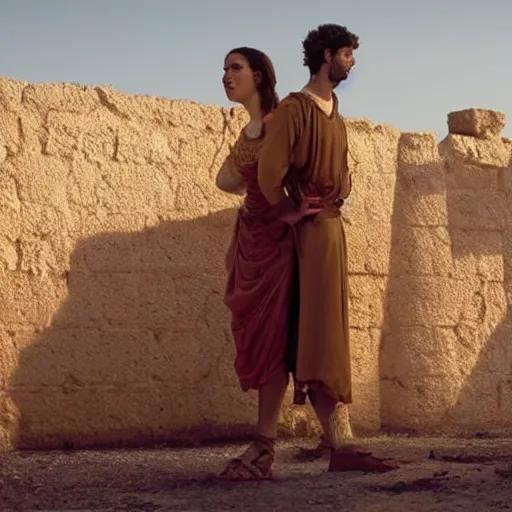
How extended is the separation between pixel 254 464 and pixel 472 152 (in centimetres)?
267

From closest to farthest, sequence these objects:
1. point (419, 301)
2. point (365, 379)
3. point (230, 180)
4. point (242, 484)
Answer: point (242, 484) < point (230, 180) < point (365, 379) < point (419, 301)

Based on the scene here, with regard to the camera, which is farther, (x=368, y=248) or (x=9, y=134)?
(x=368, y=248)

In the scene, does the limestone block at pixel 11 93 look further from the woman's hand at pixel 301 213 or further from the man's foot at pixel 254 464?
the man's foot at pixel 254 464

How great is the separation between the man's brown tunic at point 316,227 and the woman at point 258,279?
0.09 m

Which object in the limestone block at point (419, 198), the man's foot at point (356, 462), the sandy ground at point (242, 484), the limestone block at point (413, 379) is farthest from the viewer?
the limestone block at point (419, 198)

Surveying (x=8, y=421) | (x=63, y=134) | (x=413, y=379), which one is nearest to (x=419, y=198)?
(x=413, y=379)

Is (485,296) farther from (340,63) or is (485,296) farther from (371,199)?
(340,63)

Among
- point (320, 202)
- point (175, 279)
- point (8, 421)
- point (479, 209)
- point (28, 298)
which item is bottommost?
point (8, 421)

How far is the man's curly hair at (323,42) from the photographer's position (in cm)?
427

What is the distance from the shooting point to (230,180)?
14.6 feet

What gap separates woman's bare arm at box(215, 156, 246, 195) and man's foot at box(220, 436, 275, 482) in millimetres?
1030

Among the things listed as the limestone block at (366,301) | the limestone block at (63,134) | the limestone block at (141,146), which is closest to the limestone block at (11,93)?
the limestone block at (63,134)

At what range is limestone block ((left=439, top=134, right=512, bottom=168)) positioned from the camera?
6031 mm

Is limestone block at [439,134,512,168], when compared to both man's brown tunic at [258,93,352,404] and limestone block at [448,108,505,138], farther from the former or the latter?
man's brown tunic at [258,93,352,404]
